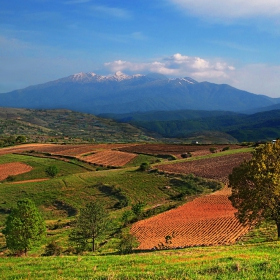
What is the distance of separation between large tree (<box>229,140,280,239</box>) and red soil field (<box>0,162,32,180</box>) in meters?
62.6

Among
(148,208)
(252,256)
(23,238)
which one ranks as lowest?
(148,208)

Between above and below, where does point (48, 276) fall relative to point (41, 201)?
above

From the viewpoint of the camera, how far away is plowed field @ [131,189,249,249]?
32750mm

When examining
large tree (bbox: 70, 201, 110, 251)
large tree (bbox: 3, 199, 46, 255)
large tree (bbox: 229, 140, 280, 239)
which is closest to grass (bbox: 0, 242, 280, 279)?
large tree (bbox: 229, 140, 280, 239)

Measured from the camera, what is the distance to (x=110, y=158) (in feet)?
314

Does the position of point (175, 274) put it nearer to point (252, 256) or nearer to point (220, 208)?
point (252, 256)

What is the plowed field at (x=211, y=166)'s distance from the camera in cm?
6850

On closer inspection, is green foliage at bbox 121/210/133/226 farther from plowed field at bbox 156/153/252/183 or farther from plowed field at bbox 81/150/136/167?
plowed field at bbox 81/150/136/167

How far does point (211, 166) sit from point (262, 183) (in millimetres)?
50008

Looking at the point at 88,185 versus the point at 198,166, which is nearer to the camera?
the point at 88,185

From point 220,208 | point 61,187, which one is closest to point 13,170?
point 61,187

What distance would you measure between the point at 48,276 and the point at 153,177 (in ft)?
172

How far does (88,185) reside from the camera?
64.3m

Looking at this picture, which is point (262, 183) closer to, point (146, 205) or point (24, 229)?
point (24, 229)
